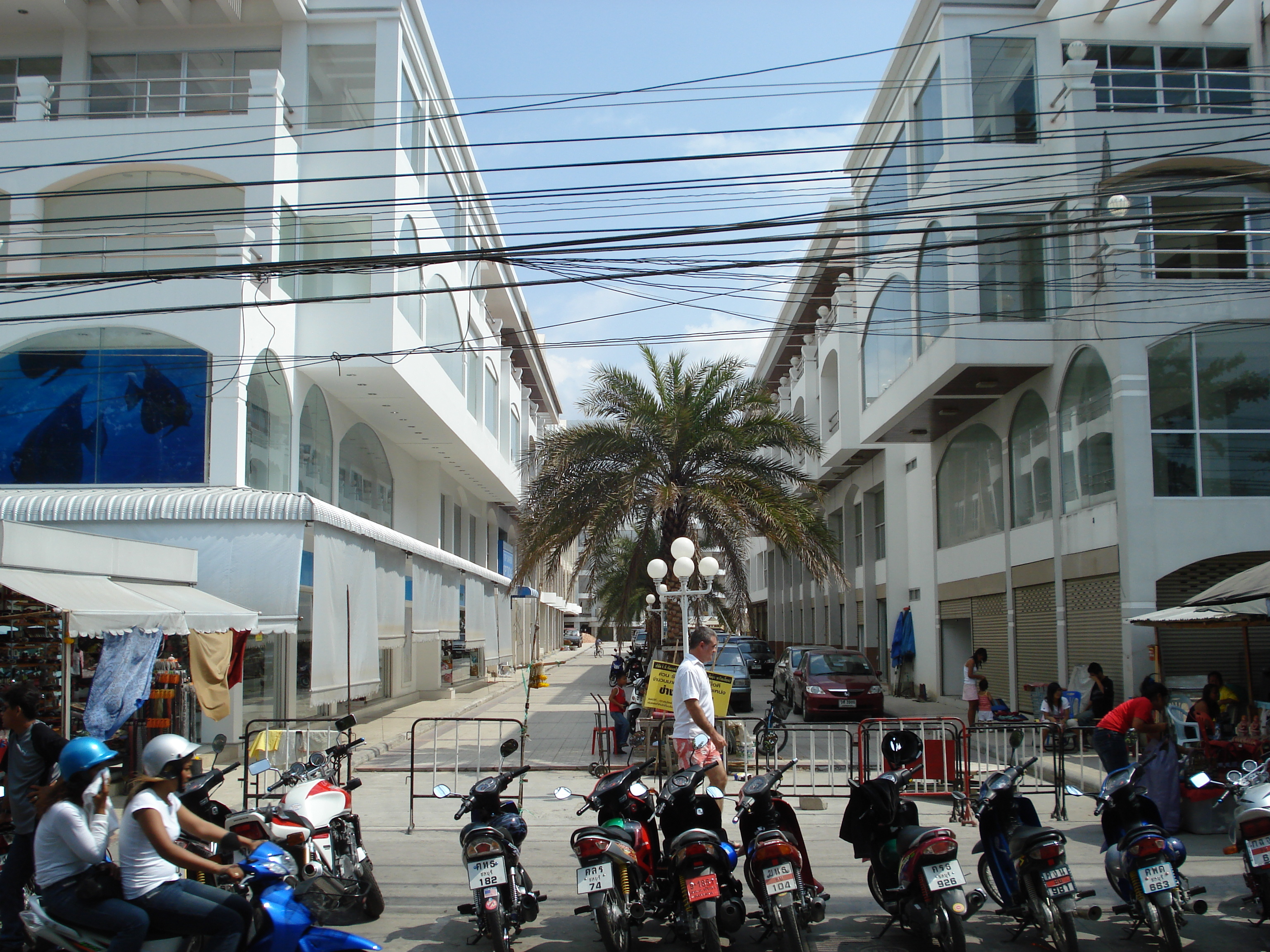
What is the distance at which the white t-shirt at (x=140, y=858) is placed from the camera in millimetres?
5086

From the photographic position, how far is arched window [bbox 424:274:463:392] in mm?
24891

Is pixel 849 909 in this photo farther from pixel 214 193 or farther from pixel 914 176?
pixel 914 176

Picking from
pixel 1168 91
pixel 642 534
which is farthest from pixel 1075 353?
pixel 642 534

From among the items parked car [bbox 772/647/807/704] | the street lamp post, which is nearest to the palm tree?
the street lamp post

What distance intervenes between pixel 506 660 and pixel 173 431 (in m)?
28.0

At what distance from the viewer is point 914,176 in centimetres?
2336

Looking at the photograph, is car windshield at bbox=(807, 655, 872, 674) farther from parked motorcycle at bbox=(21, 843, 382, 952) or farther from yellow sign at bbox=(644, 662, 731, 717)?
parked motorcycle at bbox=(21, 843, 382, 952)

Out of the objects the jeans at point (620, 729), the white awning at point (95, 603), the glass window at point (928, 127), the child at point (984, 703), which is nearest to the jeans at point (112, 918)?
the white awning at point (95, 603)

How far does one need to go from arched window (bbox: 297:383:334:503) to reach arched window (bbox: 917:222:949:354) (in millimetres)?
A: 12290

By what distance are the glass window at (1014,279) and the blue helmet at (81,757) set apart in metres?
17.9

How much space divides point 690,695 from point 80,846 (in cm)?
433

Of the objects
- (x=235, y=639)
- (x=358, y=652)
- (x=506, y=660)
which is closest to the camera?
(x=235, y=639)

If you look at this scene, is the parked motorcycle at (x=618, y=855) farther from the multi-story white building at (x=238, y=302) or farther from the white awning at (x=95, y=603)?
the multi-story white building at (x=238, y=302)

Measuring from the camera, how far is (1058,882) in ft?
20.6
